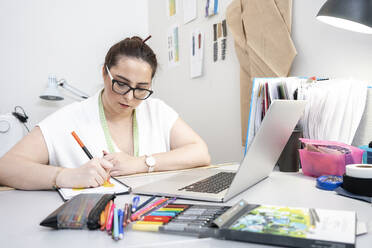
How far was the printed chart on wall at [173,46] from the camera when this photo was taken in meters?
2.55

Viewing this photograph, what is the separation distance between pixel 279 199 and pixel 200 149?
0.60 meters

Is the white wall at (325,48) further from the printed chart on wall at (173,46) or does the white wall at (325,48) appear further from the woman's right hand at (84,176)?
the printed chart on wall at (173,46)

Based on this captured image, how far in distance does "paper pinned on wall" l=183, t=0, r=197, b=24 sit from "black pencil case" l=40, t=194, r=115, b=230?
77.6 inches

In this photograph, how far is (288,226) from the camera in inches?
18.3

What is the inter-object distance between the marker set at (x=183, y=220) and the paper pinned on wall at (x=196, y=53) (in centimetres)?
176

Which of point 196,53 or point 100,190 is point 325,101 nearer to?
point 100,190

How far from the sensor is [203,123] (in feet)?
7.38

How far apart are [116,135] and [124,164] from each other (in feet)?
0.98

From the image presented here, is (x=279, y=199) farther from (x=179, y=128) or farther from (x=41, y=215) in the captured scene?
(x=179, y=128)

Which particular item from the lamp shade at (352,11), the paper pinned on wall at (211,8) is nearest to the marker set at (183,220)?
the lamp shade at (352,11)

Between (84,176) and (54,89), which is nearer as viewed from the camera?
(84,176)

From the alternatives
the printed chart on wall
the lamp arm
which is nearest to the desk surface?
the printed chart on wall

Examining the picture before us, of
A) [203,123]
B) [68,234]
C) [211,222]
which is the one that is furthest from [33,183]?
[203,123]

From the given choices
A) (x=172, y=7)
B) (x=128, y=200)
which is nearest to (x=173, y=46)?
(x=172, y=7)
